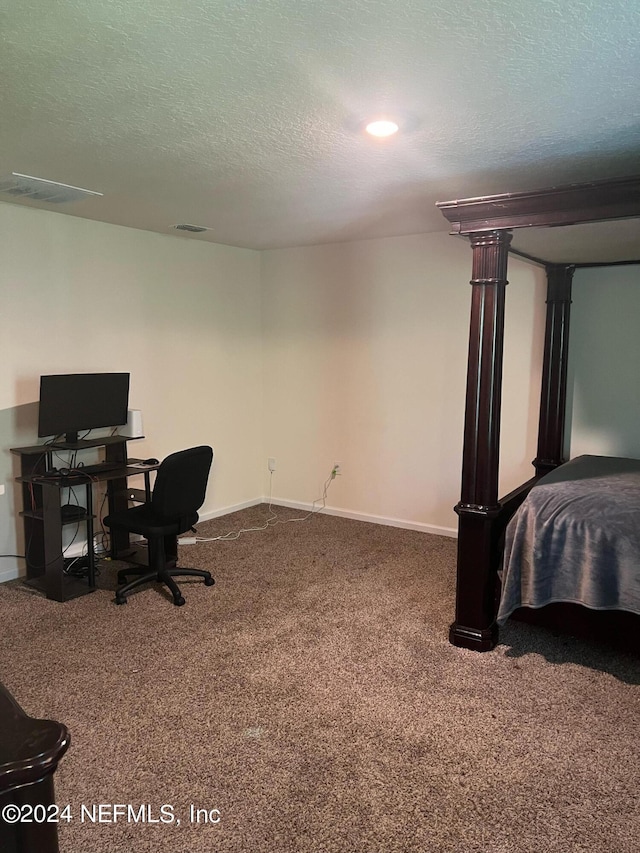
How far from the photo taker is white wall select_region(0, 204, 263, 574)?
3902 millimetres

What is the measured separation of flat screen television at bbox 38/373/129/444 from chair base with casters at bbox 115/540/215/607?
2.94 feet

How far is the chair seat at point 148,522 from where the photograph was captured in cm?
355

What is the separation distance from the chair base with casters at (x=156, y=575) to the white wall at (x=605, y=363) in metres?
2.69

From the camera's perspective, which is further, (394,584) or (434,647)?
(394,584)

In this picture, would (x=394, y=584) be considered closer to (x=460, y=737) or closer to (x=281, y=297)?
(x=460, y=737)

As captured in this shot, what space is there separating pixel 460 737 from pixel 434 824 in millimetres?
478

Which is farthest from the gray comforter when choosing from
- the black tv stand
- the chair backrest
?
the black tv stand

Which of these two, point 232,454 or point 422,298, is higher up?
point 422,298

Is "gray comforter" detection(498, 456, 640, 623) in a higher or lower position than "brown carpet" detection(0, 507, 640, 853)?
higher

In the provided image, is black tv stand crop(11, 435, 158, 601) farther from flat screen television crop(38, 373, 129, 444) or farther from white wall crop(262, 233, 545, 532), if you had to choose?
white wall crop(262, 233, 545, 532)

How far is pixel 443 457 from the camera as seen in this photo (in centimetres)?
480

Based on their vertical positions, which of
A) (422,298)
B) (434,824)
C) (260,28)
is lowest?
(434,824)

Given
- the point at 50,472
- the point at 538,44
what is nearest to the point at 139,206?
the point at 50,472

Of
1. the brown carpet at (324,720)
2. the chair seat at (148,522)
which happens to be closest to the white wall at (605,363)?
the brown carpet at (324,720)
